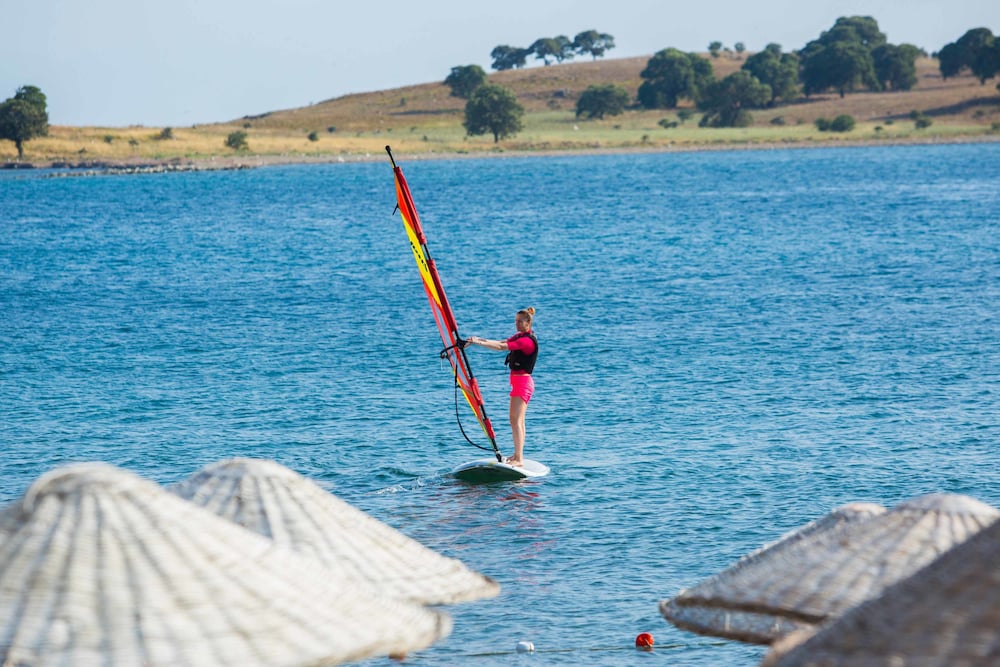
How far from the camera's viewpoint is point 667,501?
20328 millimetres

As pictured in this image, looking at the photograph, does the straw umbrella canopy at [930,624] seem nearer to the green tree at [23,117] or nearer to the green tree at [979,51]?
the green tree at [23,117]

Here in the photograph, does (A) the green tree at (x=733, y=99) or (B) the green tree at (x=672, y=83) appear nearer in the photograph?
(A) the green tree at (x=733, y=99)

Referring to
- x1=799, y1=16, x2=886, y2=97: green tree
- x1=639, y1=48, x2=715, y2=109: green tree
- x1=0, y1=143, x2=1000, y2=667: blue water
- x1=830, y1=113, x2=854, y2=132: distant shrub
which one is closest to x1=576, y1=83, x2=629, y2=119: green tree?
x1=639, y1=48, x2=715, y2=109: green tree

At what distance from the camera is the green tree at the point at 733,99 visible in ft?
593

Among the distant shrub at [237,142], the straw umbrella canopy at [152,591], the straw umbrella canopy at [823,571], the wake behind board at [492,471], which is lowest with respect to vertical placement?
the wake behind board at [492,471]

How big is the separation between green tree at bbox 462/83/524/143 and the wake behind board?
152 m

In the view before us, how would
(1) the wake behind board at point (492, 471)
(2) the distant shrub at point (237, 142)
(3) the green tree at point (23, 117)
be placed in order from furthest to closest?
(2) the distant shrub at point (237, 142) → (3) the green tree at point (23, 117) → (1) the wake behind board at point (492, 471)

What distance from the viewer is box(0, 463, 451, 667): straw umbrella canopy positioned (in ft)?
25.9

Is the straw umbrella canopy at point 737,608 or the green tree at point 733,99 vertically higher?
the green tree at point 733,99

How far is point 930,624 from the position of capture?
6105 millimetres

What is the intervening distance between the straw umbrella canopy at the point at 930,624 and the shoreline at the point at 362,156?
15928cm

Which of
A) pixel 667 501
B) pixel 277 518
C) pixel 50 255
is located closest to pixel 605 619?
pixel 667 501

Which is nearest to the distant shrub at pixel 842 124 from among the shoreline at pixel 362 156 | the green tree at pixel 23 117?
the shoreline at pixel 362 156

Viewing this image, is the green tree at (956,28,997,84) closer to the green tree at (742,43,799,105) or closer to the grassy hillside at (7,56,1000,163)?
the grassy hillside at (7,56,1000,163)
